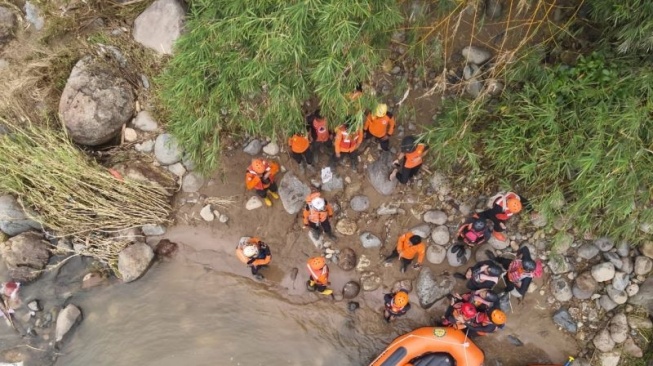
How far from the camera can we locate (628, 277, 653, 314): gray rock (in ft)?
23.2

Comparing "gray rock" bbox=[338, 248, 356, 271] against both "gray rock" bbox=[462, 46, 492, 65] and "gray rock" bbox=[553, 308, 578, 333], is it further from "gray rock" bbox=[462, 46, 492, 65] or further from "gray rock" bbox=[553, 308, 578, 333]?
"gray rock" bbox=[462, 46, 492, 65]

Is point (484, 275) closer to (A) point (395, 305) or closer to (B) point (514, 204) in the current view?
(B) point (514, 204)

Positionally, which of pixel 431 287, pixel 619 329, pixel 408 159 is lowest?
pixel 619 329

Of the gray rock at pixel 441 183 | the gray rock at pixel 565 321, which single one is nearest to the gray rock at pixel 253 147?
the gray rock at pixel 441 183

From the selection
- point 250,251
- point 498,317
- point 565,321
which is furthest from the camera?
point 565,321

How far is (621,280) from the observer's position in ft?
23.5

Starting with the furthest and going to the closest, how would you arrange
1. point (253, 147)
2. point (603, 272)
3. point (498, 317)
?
point (253, 147) → point (603, 272) → point (498, 317)

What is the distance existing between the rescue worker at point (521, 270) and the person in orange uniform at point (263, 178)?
13.3 feet

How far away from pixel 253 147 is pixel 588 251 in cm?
599

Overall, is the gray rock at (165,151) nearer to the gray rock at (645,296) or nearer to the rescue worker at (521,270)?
the rescue worker at (521,270)

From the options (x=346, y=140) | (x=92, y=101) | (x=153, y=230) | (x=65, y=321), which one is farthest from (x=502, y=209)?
(x=65, y=321)

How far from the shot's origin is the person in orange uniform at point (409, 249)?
7.12 m

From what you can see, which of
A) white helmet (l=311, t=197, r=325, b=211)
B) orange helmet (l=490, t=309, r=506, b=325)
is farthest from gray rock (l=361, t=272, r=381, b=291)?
orange helmet (l=490, t=309, r=506, b=325)

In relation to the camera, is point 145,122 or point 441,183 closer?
point 441,183
